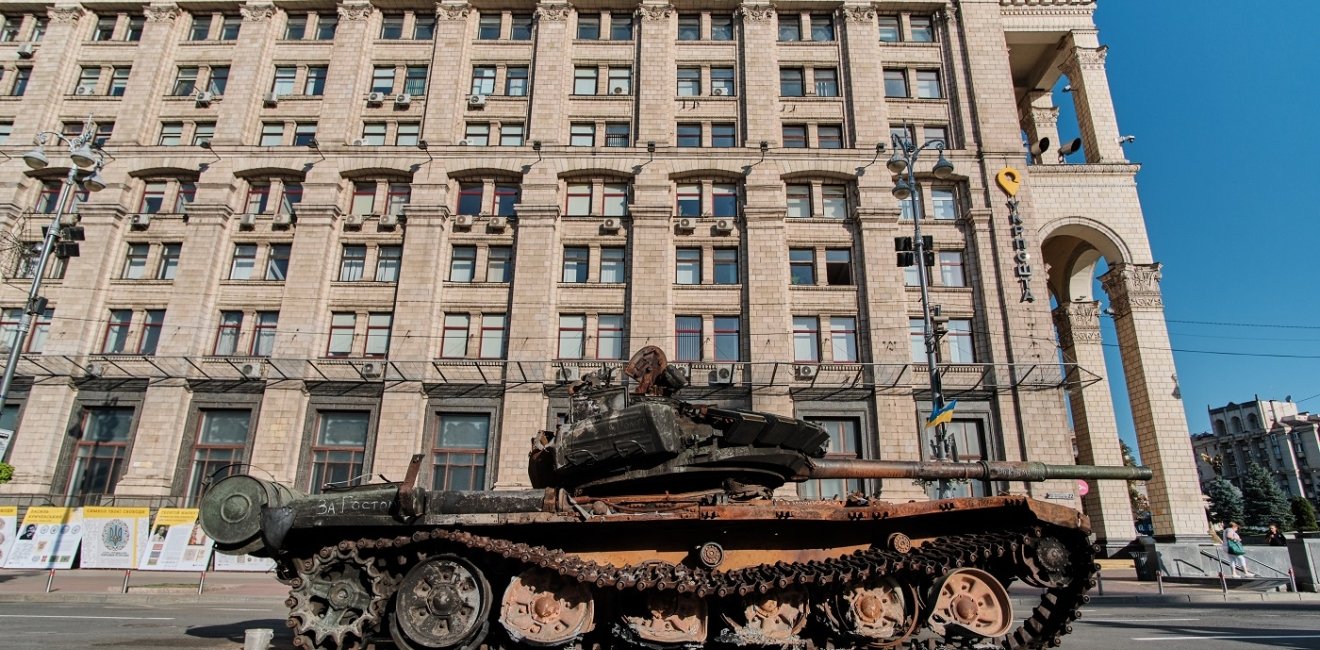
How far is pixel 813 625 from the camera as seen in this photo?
8.47m

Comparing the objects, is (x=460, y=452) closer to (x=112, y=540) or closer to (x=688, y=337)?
(x=688, y=337)

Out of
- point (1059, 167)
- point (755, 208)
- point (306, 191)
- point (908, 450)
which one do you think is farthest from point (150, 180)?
point (1059, 167)

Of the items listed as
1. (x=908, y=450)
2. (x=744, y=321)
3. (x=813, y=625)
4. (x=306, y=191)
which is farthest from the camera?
(x=306, y=191)

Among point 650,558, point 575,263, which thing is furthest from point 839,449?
point 650,558

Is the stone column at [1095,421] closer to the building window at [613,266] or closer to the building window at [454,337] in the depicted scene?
the building window at [613,266]

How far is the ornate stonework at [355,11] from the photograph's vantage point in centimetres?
3422

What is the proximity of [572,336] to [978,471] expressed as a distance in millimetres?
20509

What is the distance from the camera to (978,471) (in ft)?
32.9

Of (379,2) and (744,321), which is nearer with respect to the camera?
(744,321)

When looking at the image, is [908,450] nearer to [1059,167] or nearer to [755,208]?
[755,208]

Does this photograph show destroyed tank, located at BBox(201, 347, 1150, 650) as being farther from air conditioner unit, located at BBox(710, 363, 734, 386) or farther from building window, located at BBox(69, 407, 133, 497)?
building window, located at BBox(69, 407, 133, 497)

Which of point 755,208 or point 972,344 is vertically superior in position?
point 755,208

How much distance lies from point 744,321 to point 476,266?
11.7m

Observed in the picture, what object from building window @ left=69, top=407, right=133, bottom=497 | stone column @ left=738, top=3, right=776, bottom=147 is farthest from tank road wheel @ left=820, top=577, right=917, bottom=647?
building window @ left=69, top=407, right=133, bottom=497
